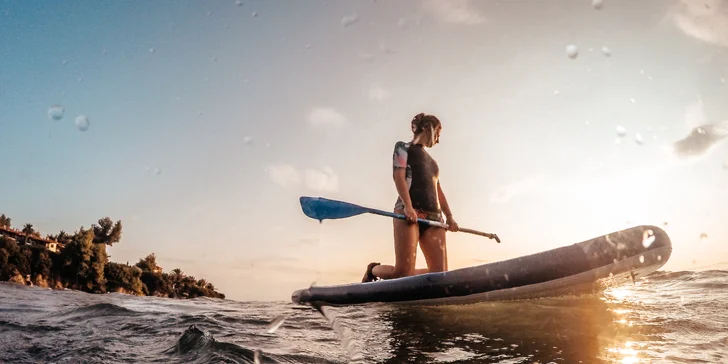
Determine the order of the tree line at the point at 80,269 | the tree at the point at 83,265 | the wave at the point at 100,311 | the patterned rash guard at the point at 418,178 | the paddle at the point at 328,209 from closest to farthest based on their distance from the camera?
1. the patterned rash guard at the point at 418,178
2. the wave at the point at 100,311
3. the paddle at the point at 328,209
4. the tree line at the point at 80,269
5. the tree at the point at 83,265

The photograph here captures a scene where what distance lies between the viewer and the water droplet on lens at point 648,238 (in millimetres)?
3509

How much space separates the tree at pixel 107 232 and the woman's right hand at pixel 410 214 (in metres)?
61.0

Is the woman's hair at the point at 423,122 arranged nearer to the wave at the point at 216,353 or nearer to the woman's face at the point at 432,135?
the woman's face at the point at 432,135

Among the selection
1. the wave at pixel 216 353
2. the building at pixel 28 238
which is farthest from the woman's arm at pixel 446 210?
the building at pixel 28 238

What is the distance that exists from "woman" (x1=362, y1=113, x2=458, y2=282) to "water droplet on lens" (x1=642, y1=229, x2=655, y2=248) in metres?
1.94

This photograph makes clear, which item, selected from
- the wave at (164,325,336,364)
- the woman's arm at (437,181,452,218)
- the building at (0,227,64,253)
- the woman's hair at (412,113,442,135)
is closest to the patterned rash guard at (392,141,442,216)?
the woman's hair at (412,113,442,135)

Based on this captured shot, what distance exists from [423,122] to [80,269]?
43975 millimetres

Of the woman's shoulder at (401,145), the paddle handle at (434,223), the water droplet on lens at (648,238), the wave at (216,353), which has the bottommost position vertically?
the wave at (216,353)

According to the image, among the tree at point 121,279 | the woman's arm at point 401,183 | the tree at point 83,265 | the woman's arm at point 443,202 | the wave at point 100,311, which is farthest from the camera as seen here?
the tree at point 121,279

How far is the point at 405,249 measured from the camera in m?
4.59

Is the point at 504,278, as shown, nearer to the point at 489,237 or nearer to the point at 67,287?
the point at 489,237

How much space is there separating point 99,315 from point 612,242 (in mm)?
5255

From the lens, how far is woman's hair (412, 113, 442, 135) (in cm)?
502

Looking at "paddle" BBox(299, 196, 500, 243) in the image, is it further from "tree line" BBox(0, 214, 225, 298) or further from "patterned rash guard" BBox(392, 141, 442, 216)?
"tree line" BBox(0, 214, 225, 298)
